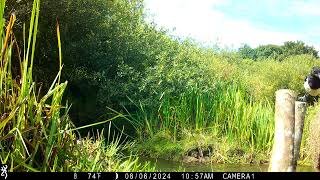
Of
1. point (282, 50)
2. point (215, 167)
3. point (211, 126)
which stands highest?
point (282, 50)

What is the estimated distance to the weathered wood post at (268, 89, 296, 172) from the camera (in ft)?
13.9

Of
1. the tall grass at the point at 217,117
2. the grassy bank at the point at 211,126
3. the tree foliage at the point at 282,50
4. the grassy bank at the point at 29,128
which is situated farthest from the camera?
the tree foliage at the point at 282,50

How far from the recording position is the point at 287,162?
166 inches

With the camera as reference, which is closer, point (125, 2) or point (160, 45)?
point (160, 45)

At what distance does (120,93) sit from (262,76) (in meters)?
5.74

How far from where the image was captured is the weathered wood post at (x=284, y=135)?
4.23 meters

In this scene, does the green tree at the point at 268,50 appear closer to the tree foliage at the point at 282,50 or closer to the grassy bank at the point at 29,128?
the tree foliage at the point at 282,50

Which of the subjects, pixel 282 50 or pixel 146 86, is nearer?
pixel 146 86

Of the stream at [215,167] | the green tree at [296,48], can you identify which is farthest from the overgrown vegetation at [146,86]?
the green tree at [296,48]

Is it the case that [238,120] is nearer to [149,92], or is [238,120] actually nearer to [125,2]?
[149,92]

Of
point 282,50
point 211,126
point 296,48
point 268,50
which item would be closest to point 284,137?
point 211,126

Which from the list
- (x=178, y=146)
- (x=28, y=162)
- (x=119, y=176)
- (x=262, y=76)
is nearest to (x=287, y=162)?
(x=119, y=176)

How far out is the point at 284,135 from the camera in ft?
14.3

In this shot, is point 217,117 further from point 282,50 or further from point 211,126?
point 282,50
